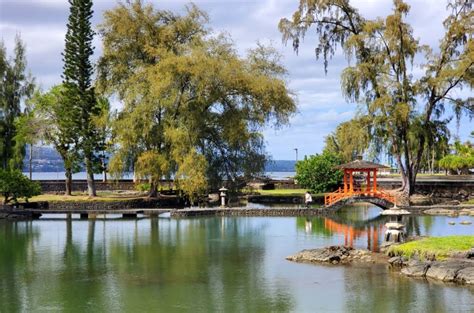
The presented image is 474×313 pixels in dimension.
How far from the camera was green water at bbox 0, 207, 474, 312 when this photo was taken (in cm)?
1667

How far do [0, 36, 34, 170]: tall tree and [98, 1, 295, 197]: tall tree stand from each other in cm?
664

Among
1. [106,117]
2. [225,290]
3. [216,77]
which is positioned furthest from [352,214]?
[225,290]

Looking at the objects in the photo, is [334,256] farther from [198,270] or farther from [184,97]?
[184,97]

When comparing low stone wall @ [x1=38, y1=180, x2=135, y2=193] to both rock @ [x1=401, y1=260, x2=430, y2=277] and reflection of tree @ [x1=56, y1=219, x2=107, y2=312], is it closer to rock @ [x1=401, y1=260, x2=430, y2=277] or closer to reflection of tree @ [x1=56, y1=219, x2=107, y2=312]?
reflection of tree @ [x1=56, y1=219, x2=107, y2=312]

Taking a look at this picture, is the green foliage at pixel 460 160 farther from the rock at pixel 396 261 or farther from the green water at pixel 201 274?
the rock at pixel 396 261

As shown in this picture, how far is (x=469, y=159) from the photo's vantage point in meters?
68.7

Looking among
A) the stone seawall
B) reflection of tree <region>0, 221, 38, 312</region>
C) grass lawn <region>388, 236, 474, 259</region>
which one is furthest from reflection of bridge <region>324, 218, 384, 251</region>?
the stone seawall

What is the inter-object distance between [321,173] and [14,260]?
95.0ft

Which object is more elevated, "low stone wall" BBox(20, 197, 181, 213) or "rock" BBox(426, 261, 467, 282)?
"low stone wall" BBox(20, 197, 181, 213)

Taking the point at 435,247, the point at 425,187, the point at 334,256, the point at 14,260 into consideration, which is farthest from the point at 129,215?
the point at 435,247

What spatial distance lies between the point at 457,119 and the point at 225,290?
107 feet

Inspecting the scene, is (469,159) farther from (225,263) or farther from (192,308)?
(192,308)

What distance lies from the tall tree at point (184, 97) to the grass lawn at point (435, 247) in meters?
19.4

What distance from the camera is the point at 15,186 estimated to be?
127 feet
